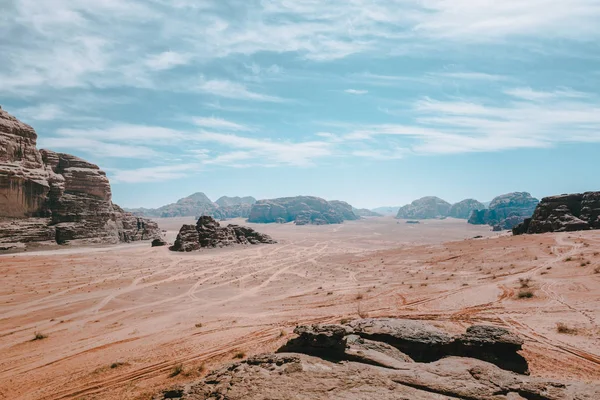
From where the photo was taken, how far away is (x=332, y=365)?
7605 millimetres

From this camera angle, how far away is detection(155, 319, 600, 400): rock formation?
6211 mm

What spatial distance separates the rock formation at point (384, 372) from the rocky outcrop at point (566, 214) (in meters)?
51.0

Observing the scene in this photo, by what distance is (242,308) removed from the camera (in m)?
19.8

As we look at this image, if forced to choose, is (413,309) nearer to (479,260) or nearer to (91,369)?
(91,369)

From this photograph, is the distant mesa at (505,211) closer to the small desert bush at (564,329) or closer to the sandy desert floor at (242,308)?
the sandy desert floor at (242,308)

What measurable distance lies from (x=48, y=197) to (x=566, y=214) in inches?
3485

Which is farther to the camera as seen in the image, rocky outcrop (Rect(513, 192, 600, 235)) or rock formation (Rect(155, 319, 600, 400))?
rocky outcrop (Rect(513, 192, 600, 235))

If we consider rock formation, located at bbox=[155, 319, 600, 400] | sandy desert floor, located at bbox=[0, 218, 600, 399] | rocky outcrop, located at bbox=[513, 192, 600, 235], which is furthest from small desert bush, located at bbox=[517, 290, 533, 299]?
rocky outcrop, located at bbox=[513, 192, 600, 235]

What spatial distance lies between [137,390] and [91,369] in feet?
10.6

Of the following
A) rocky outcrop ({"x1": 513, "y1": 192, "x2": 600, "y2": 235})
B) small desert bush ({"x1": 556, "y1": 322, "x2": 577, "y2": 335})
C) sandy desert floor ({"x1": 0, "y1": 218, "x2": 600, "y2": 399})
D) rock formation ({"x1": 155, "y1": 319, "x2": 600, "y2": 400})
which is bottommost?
sandy desert floor ({"x1": 0, "y1": 218, "x2": 600, "y2": 399})

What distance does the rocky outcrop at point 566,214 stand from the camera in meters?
47.0

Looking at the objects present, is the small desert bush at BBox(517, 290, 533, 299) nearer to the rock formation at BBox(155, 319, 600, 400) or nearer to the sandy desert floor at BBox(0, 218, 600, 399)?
the sandy desert floor at BBox(0, 218, 600, 399)

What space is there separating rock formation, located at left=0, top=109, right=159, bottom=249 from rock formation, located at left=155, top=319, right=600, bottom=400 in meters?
59.6

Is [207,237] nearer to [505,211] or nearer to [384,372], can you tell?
[384,372]
